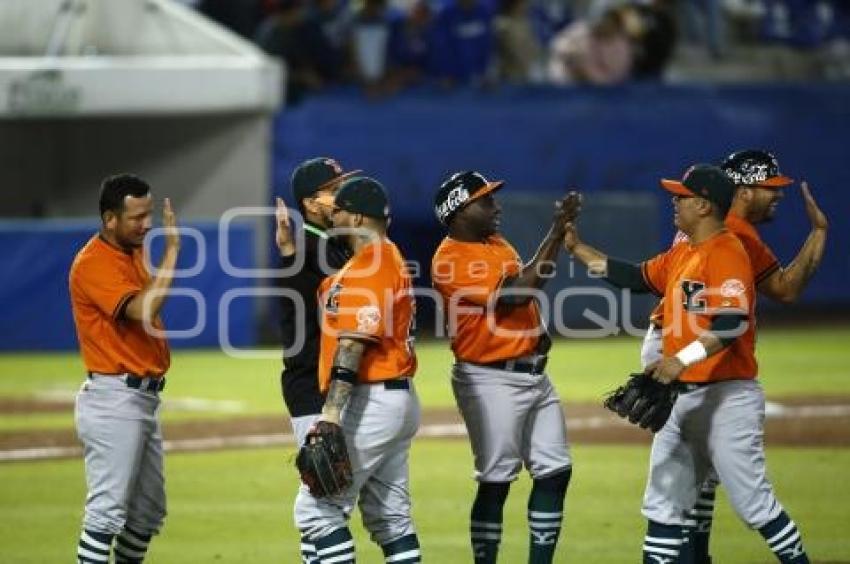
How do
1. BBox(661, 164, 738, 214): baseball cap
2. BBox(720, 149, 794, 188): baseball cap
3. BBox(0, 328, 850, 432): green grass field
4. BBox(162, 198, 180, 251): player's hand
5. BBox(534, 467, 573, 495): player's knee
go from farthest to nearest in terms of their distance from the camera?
BBox(0, 328, 850, 432): green grass field, BBox(720, 149, 794, 188): baseball cap, BBox(534, 467, 573, 495): player's knee, BBox(661, 164, 738, 214): baseball cap, BBox(162, 198, 180, 251): player's hand

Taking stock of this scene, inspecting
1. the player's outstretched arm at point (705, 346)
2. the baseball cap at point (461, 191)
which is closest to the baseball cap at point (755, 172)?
the player's outstretched arm at point (705, 346)

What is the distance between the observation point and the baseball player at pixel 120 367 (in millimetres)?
7777

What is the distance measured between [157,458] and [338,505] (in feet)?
3.27

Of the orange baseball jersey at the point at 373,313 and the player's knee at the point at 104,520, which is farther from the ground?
the orange baseball jersey at the point at 373,313

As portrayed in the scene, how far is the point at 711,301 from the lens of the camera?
306 inches

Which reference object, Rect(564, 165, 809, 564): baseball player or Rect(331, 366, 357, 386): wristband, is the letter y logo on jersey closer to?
Rect(331, 366, 357, 386): wristband

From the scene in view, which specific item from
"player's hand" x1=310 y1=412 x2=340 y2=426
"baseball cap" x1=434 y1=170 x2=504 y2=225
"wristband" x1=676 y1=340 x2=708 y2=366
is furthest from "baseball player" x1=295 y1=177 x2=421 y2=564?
"wristband" x1=676 y1=340 x2=708 y2=366

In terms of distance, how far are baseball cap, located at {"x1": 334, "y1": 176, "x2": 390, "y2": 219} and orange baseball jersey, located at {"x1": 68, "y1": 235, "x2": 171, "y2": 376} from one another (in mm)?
1016

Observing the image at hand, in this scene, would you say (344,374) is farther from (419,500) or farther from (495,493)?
(419,500)

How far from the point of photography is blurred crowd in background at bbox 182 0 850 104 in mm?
20984

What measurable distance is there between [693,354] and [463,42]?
13771 mm

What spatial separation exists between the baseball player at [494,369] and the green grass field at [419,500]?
0.91 metres

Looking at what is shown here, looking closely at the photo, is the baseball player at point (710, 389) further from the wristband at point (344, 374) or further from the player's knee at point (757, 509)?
the wristband at point (344, 374)

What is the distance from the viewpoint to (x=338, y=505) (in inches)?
296
